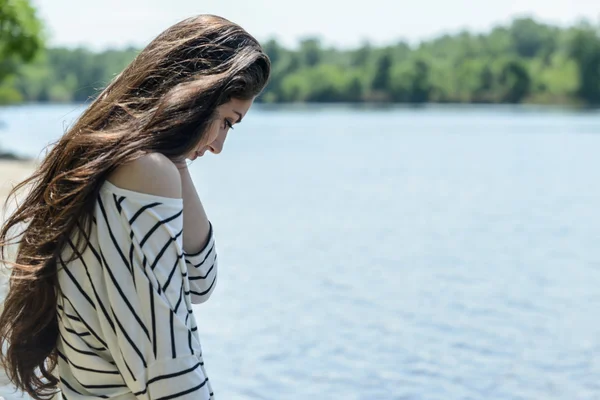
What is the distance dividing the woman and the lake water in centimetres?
83

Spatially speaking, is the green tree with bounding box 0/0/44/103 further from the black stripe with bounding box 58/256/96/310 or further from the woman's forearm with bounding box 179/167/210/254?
the black stripe with bounding box 58/256/96/310

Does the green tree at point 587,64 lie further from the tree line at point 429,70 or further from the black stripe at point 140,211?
the black stripe at point 140,211

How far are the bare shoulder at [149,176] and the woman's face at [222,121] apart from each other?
0.17 metres

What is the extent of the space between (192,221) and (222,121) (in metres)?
0.34

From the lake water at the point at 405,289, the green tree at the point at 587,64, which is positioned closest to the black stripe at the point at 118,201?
the lake water at the point at 405,289

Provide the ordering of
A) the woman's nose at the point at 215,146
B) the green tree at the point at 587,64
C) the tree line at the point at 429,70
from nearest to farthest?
the woman's nose at the point at 215,146 → the green tree at the point at 587,64 → the tree line at the point at 429,70

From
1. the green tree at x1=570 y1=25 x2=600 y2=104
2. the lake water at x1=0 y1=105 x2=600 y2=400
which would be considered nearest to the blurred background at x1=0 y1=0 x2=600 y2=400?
the lake water at x1=0 y1=105 x2=600 y2=400

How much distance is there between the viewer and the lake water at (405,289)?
6805 mm

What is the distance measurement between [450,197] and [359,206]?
2.74 metres

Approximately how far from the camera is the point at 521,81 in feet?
314

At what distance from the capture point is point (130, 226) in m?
1.60

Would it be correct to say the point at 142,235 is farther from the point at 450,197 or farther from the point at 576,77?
the point at 576,77

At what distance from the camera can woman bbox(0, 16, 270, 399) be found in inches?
63.2

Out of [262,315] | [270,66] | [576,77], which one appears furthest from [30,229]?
[576,77]
